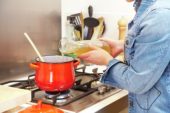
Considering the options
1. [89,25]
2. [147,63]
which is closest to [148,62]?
[147,63]

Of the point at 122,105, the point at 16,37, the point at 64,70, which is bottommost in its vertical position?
the point at 122,105

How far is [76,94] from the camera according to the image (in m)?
1.22

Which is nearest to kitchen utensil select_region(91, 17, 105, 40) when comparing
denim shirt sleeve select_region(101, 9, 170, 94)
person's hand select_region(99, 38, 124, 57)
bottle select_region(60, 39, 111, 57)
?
bottle select_region(60, 39, 111, 57)

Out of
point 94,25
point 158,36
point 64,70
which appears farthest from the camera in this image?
point 94,25

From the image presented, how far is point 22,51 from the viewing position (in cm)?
152

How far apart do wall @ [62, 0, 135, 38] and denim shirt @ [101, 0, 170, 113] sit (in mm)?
705

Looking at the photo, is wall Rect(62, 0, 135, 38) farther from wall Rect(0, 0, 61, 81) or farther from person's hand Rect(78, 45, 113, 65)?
person's hand Rect(78, 45, 113, 65)

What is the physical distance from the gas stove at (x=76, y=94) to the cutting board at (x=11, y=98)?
0.10m

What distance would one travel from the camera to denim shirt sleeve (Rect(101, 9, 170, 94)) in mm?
854

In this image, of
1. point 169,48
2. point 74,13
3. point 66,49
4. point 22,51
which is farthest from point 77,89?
point 74,13

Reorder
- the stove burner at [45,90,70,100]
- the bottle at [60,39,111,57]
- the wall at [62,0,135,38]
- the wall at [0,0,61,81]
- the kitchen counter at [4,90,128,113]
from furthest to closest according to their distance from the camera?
the wall at [62,0,135,38], the wall at [0,0,61,81], the bottle at [60,39,111,57], the stove burner at [45,90,70,100], the kitchen counter at [4,90,128,113]

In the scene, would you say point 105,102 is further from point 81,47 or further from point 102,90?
point 81,47

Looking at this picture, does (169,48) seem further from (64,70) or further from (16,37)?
(16,37)

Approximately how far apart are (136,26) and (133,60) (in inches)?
4.3
